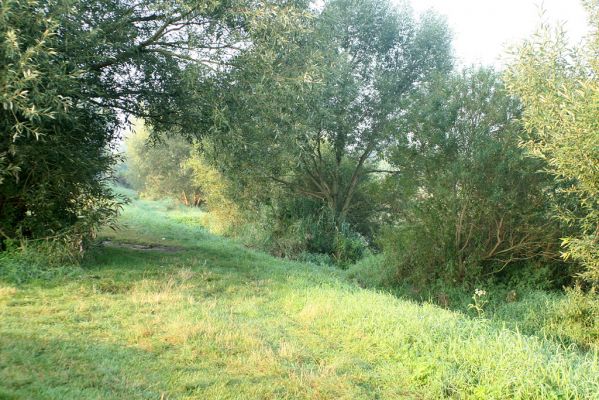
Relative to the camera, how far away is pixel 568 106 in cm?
750

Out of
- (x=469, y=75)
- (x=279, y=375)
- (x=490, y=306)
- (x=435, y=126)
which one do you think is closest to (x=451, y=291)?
(x=490, y=306)

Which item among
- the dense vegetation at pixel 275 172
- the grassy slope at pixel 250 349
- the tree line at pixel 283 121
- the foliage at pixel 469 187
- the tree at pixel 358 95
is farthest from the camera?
the tree at pixel 358 95

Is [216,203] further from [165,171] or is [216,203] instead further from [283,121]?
[283,121]

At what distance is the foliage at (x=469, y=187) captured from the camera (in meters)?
11.5

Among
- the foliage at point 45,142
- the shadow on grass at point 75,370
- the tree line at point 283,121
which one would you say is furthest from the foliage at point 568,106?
the foliage at point 45,142

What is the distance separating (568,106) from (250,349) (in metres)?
6.16

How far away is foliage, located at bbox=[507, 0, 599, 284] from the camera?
23.8 feet

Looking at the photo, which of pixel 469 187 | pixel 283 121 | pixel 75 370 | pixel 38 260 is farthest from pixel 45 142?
pixel 469 187

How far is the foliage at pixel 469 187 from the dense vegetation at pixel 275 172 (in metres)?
0.05

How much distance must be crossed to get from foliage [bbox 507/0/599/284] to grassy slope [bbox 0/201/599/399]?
2.92 metres

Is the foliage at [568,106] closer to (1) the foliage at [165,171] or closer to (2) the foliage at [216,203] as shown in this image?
(2) the foliage at [216,203]

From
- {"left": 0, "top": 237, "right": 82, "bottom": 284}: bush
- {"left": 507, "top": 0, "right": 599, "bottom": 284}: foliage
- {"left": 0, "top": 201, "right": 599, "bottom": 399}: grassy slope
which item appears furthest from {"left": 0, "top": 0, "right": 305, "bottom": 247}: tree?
{"left": 507, "top": 0, "right": 599, "bottom": 284}: foliage

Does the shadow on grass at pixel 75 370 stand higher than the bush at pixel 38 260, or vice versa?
the bush at pixel 38 260

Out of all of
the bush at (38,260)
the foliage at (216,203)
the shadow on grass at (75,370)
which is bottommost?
the shadow on grass at (75,370)
